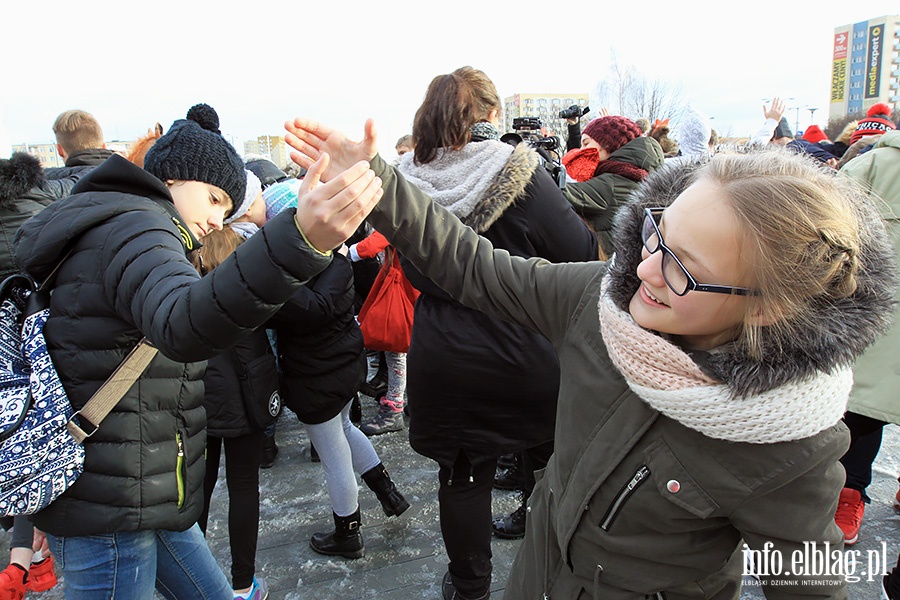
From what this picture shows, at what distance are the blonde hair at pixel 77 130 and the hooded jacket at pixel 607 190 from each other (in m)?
3.57

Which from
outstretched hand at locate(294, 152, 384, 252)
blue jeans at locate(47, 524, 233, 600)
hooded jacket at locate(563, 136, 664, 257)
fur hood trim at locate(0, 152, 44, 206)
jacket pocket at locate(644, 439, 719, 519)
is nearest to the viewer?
outstretched hand at locate(294, 152, 384, 252)

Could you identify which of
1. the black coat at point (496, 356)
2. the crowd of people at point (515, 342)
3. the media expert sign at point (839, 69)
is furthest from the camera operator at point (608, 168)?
the media expert sign at point (839, 69)

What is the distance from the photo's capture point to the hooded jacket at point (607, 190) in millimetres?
3857

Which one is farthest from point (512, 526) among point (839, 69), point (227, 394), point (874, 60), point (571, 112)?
point (874, 60)

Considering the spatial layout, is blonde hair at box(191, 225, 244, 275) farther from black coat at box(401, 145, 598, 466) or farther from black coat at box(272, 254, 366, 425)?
black coat at box(401, 145, 598, 466)

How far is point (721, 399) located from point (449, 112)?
151cm

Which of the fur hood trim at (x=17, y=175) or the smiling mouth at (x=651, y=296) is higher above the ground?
the fur hood trim at (x=17, y=175)

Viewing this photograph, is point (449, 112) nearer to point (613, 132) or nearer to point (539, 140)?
point (539, 140)

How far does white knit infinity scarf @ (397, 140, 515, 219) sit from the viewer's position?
2088 millimetres

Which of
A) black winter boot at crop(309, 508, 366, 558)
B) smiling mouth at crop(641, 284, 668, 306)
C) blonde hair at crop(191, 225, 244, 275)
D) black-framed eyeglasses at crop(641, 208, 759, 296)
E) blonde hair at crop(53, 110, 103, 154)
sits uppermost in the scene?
blonde hair at crop(53, 110, 103, 154)

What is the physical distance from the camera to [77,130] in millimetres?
4262

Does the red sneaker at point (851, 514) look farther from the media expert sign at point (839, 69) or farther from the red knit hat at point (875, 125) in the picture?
the media expert sign at point (839, 69)

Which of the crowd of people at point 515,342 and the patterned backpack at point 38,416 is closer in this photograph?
the crowd of people at point 515,342

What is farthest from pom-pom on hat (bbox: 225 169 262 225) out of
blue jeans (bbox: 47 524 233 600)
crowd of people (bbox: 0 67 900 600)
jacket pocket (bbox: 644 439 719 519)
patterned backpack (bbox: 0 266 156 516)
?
jacket pocket (bbox: 644 439 719 519)
